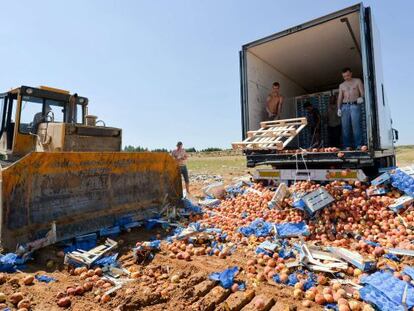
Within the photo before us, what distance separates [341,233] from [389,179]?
1.90 m

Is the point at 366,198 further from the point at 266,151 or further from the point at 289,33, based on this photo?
the point at 289,33

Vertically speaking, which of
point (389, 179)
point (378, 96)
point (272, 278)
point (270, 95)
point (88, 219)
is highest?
point (270, 95)

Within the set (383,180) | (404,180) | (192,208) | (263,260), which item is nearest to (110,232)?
(192,208)

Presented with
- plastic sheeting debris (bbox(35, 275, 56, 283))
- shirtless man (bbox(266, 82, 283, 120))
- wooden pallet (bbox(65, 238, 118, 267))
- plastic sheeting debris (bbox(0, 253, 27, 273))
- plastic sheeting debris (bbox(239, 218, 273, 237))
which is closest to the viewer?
plastic sheeting debris (bbox(35, 275, 56, 283))

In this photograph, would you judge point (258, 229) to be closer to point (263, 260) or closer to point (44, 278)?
point (263, 260)

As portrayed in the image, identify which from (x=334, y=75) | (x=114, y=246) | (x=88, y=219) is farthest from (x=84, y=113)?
(x=334, y=75)

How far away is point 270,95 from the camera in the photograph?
27.6 ft

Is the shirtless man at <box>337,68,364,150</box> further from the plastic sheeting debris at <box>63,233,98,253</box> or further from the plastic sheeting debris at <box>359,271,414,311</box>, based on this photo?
the plastic sheeting debris at <box>63,233,98,253</box>

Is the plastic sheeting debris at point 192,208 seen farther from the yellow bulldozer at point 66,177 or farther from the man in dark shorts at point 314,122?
the man in dark shorts at point 314,122

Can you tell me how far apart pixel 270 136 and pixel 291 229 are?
279 cm

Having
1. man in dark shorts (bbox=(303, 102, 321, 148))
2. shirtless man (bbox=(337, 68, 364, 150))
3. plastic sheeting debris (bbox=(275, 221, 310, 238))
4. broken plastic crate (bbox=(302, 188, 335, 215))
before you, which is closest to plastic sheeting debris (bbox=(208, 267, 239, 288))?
plastic sheeting debris (bbox=(275, 221, 310, 238))

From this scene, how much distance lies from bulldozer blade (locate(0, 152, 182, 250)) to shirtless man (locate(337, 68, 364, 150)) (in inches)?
174

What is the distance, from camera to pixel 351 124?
7.09 metres

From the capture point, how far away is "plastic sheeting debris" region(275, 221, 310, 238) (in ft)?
15.4
